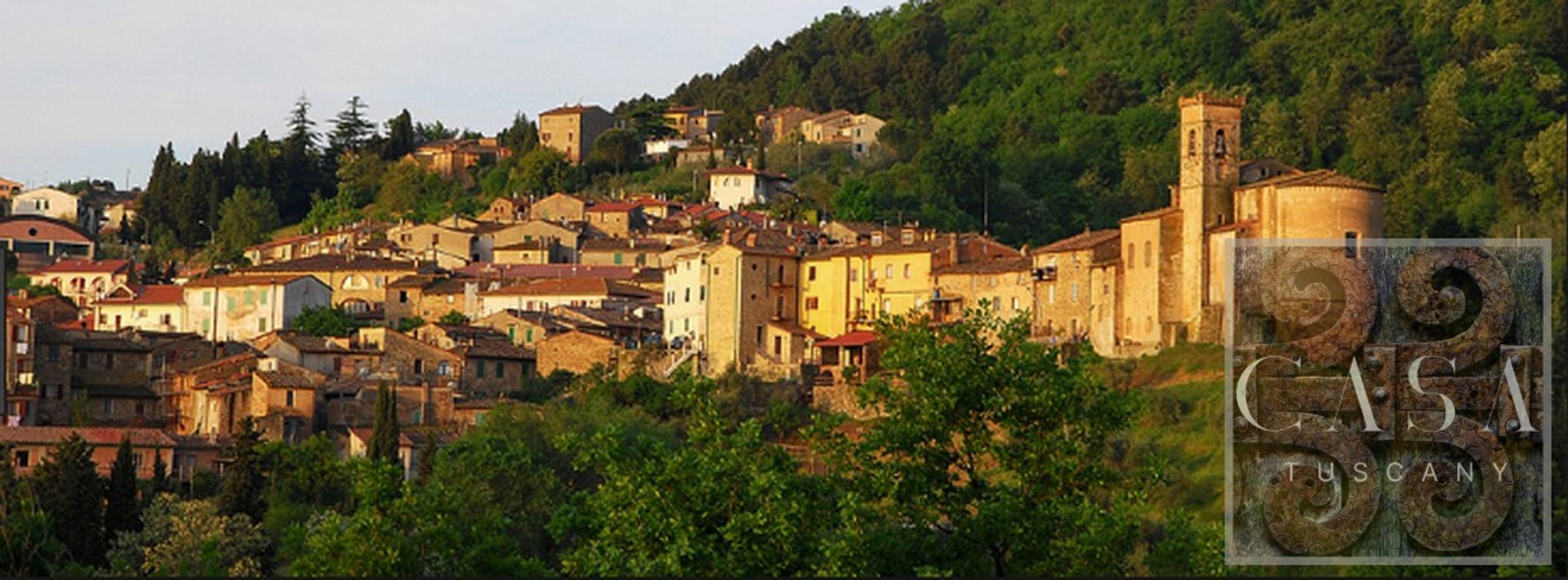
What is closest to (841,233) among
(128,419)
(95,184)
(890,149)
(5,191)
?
(128,419)

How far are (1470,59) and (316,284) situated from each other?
50.7m

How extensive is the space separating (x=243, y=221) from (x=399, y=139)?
17564 millimetres

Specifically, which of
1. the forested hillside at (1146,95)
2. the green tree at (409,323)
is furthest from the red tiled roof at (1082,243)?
the green tree at (409,323)

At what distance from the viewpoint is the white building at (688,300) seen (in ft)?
204

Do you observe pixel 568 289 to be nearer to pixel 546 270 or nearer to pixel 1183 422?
pixel 546 270

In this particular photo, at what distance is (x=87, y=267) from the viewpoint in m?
81.7

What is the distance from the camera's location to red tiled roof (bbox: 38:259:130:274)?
8094 cm

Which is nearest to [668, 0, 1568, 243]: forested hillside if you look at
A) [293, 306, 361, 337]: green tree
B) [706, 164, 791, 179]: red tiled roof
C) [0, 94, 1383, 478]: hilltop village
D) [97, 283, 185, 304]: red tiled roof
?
[706, 164, 791, 179]: red tiled roof

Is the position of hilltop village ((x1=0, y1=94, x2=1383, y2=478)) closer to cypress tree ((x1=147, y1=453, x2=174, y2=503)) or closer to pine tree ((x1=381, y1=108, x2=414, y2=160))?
cypress tree ((x1=147, y1=453, x2=174, y2=503))

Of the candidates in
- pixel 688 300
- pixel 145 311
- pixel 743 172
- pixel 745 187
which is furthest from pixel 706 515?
pixel 743 172

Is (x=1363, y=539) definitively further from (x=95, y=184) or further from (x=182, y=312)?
(x=95, y=184)

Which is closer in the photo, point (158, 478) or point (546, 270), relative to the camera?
point (158, 478)

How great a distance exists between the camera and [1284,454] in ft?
133

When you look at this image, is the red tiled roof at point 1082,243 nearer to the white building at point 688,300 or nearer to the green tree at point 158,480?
the white building at point 688,300
